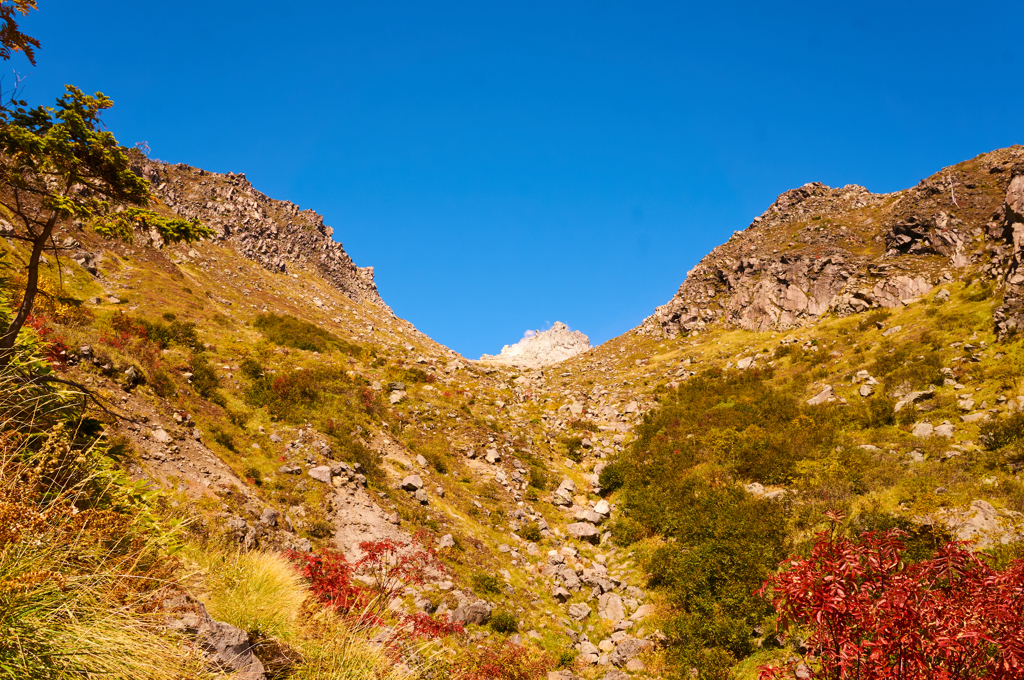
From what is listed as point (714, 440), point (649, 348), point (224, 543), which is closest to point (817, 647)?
point (224, 543)

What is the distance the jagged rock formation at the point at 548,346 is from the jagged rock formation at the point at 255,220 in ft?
214

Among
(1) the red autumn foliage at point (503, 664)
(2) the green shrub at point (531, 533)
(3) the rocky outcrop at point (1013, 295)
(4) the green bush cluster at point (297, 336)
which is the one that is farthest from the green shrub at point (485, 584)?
(3) the rocky outcrop at point (1013, 295)

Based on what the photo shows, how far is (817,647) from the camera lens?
4.19 m

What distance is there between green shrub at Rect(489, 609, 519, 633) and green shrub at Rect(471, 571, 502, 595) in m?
0.79

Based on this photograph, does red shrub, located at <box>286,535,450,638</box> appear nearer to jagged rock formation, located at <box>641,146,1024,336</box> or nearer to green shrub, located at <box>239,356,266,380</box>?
green shrub, located at <box>239,356,266,380</box>

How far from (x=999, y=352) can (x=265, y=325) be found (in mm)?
33391

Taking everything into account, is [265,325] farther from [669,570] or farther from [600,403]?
[669,570]

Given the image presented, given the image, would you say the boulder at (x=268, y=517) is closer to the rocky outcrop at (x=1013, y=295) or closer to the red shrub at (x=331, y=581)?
the red shrub at (x=331, y=581)

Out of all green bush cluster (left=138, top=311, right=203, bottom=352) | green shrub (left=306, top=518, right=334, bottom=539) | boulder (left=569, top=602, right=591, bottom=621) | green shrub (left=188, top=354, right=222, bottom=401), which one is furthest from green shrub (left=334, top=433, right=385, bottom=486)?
green bush cluster (left=138, top=311, right=203, bottom=352)

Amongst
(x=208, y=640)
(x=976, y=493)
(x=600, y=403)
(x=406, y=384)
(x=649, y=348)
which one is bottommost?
(x=208, y=640)

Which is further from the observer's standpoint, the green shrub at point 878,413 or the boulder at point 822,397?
the boulder at point 822,397

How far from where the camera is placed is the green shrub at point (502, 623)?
9.70 m

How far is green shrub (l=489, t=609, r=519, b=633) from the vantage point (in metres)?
9.70

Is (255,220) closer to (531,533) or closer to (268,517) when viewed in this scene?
(268,517)
